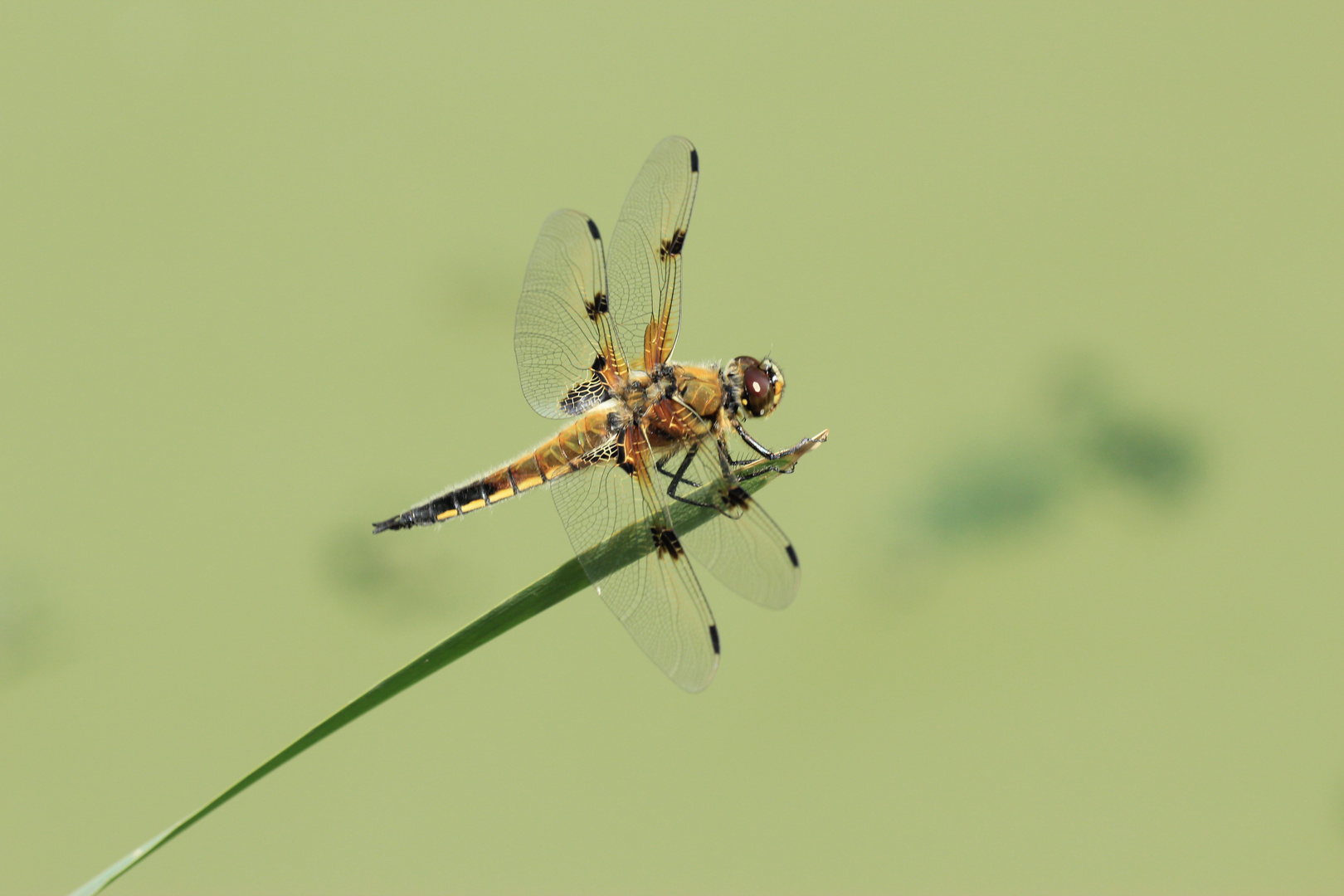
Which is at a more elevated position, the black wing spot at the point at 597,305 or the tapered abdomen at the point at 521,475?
the black wing spot at the point at 597,305

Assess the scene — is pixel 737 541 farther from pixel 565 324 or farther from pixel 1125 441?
pixel 1125 441

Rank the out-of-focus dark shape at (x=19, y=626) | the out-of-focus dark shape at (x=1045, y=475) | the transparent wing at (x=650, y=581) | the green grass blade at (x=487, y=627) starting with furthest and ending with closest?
the out-of-focus dark shape at (x=1045, y=475) → the out-of-focus dark shape at (x=19, y=626) → the transparent wing at (x=650, y=581) → the green grass blade at (x=487, y=627)

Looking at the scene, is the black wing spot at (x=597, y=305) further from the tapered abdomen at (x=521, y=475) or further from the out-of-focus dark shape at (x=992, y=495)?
the out-of-focus dark shape at (x=992, y=495)

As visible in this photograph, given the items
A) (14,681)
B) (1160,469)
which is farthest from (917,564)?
(14,681)

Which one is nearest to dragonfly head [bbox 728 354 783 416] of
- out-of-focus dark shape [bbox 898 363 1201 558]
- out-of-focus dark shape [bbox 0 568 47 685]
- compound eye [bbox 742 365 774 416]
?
compound eye [bbox 742 365 774 416]

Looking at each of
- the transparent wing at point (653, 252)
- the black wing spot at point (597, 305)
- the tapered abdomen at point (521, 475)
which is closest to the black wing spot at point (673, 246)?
the transparent wing at point (653, 252)

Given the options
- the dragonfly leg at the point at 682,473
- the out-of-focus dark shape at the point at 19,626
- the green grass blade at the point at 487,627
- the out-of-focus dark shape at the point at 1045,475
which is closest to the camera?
the green grass blade at the point at 487,627

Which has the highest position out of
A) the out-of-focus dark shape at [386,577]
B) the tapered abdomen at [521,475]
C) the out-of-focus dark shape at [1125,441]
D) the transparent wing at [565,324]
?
the transparent wing at [565,324]

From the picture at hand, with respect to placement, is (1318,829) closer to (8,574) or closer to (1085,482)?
(1085,482)
